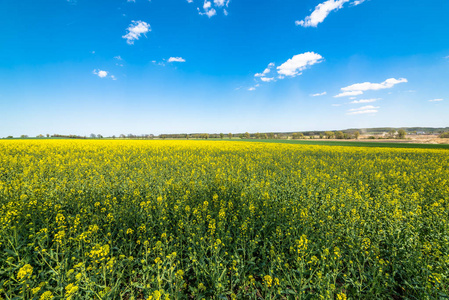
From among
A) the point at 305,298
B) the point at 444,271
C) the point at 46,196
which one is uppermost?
the point at 46,196

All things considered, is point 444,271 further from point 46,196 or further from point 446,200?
point 46,196

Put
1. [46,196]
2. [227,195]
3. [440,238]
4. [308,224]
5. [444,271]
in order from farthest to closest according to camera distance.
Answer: [227,195], [46,196], [308,224], [440,238], [444,271]

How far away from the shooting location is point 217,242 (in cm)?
329

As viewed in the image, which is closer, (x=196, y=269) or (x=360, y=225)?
(x=196, y=269)

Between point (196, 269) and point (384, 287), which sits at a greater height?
point (196, 269)

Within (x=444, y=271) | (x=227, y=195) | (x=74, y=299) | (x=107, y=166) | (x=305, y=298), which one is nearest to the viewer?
(x=74, y=299)

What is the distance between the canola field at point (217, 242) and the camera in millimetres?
2879

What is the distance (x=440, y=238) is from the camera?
4375 millimetres

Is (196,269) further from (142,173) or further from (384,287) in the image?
(142,173)

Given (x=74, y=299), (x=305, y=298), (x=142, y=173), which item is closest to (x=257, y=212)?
(x=305, y=298)

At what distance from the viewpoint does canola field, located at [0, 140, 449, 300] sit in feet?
9.45

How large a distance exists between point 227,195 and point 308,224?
3042 millimetres

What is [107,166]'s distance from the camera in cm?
1121

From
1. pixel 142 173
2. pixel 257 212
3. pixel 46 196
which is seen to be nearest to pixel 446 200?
pixel 257 212
